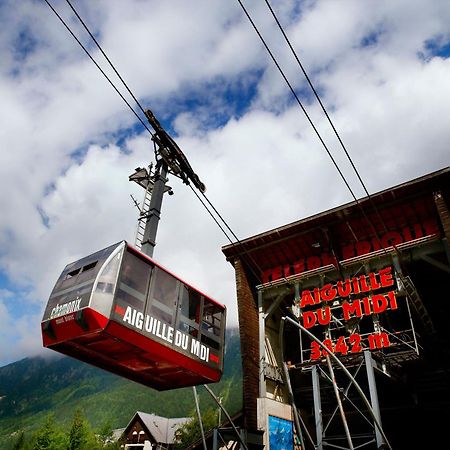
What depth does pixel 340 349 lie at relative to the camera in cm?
2020

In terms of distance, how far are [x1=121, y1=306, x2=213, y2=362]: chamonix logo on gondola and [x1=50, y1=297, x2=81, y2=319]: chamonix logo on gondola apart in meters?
1.19

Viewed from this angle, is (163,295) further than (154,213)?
No

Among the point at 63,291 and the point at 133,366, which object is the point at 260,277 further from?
the point at 63,291

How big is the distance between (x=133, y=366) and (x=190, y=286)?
2.85 metres

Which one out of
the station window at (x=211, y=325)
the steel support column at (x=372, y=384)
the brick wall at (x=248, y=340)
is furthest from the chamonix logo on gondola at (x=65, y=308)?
the brick wall at (x=248, y=340)

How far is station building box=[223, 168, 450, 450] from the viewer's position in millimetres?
19881

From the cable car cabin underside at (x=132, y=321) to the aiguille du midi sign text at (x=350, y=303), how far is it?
358 inches

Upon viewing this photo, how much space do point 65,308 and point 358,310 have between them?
14863mm

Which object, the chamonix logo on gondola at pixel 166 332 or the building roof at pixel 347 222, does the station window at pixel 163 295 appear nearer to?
the chamonix logo on gondola at pixel 166 332

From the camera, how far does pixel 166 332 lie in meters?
11.5

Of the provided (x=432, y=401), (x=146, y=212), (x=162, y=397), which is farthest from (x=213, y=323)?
(x=162, y=397)

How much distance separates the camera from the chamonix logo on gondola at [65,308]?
10.3 metres

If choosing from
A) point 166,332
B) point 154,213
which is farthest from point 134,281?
point 154,213

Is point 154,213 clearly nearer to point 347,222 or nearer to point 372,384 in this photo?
point 372,384
